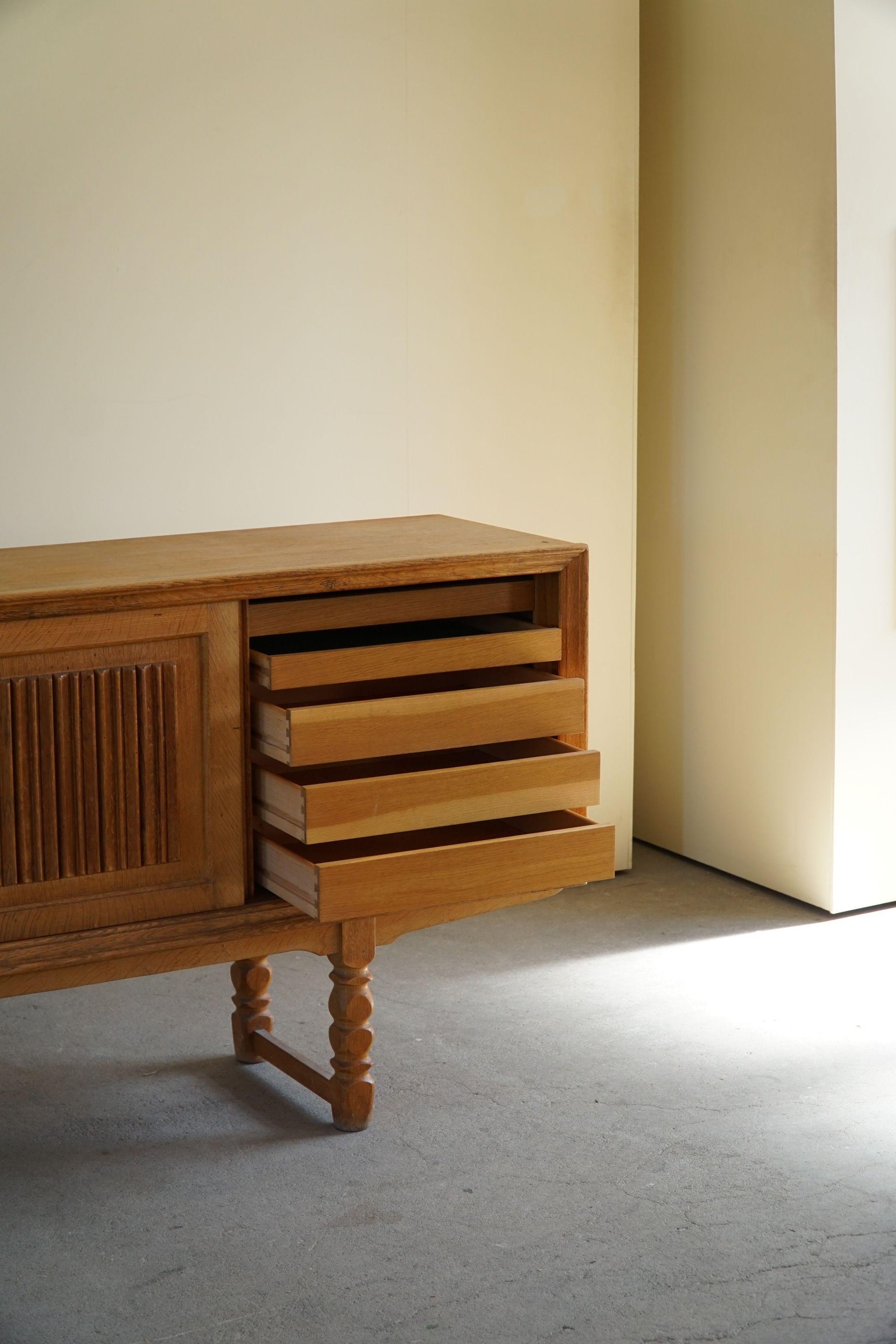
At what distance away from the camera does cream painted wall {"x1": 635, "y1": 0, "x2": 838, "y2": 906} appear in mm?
3500

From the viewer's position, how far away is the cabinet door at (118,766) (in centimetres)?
215

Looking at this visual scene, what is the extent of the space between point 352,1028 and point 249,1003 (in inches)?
14.3

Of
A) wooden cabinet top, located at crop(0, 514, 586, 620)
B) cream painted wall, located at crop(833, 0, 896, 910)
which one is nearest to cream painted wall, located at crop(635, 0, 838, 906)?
cream painted wall, located at crop(833, 0, 896, 910)

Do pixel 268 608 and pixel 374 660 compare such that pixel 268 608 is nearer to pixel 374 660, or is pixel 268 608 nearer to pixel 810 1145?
pixel 374 660

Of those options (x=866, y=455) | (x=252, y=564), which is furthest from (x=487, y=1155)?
(x=866, y=455)

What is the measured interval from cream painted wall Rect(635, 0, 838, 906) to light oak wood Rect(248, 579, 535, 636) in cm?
126

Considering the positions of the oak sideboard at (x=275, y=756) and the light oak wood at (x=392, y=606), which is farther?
the light oak wood at (x=392, y=606)

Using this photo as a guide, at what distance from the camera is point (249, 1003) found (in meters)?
2.80

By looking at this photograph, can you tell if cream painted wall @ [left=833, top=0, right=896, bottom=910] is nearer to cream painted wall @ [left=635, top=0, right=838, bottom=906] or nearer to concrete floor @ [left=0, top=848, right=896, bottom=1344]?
cream painted wall @ [left=635, top=0, right=838, bottom=906]

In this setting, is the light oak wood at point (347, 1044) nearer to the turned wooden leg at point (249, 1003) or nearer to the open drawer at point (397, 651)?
the turned wooden leg at point (249, 1003)

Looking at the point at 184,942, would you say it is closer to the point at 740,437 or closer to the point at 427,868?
the point at 427,868

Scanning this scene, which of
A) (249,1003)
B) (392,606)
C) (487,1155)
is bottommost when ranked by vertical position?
(487,1155)

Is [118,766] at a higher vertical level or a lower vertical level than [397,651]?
lower

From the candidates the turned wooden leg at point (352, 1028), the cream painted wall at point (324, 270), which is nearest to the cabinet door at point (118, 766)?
the turned wooden leg at point (352, 1028)
